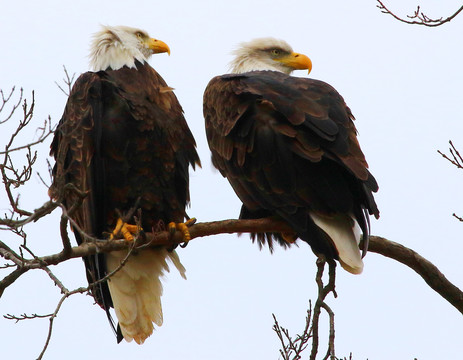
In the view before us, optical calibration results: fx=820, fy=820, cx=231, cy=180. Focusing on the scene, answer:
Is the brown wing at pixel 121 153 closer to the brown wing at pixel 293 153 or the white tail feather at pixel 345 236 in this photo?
the brown wing at pixel 293 153

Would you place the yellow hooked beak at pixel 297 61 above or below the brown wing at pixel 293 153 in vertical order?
above

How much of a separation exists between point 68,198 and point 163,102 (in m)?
0.90

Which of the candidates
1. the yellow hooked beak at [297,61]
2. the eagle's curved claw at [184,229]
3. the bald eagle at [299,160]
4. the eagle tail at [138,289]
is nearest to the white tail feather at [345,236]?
the bald eagle at [299,160]

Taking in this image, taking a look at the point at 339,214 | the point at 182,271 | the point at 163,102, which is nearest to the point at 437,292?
the point at 339,214

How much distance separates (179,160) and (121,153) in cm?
42

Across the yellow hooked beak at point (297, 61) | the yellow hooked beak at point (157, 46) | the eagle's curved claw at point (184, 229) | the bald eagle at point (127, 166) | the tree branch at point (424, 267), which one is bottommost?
the tree branch at point (424, 267)

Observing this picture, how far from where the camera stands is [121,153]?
5199 millimetres

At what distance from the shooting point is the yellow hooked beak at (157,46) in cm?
626

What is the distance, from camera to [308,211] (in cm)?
473

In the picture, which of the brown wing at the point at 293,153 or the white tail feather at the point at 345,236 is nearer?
the white tail feather at the point at 345,236

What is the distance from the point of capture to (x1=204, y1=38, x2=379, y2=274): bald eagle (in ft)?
15.2

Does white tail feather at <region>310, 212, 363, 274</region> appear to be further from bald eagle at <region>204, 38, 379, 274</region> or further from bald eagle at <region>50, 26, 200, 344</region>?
bald eagle at <region>50, 26, 200, 344</region>

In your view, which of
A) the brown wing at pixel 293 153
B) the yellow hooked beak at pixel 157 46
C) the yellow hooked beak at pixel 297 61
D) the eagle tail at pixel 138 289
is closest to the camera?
the brown wing at pixel 293 153

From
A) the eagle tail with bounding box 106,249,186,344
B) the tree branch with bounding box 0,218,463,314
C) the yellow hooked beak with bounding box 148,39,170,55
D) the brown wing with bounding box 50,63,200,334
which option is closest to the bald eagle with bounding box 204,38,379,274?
the tree branch with bounding box 0,218,463,314
